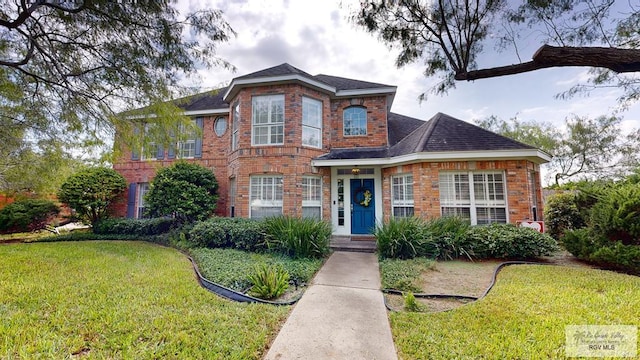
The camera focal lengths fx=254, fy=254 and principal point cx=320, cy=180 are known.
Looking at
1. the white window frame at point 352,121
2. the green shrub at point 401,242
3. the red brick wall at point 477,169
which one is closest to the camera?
the green shrub at point 401,242

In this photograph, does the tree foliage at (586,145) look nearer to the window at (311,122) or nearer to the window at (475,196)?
the window at (475,196)

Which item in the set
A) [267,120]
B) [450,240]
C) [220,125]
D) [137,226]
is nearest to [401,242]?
[450,240]

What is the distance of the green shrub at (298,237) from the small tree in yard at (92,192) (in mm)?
9147

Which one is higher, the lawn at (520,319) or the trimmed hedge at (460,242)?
the trimmed hedge at (460,242)

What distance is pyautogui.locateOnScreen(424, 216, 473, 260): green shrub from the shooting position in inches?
269

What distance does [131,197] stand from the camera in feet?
40.5

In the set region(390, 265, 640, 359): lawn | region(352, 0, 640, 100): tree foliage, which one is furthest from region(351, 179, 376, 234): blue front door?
region(390, 265, 640, 359): lawn

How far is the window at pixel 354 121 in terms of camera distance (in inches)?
429

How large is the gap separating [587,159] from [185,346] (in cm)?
2769

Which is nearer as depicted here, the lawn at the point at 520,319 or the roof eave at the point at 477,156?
the lawn at the point at 520,319

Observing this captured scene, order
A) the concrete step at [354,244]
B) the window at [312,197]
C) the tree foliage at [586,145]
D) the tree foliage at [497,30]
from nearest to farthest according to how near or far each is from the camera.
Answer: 1. the tree foliage at [497,30]
2. the concrete step at [354,244]
3. the window at [312,197]
4. the tree foliage at [586,145]

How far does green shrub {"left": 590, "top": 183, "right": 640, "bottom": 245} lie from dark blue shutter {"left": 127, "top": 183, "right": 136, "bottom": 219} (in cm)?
1672

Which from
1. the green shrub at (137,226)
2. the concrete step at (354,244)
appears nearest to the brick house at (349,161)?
the concrete step at (354,244)

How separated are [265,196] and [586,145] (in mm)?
24238
